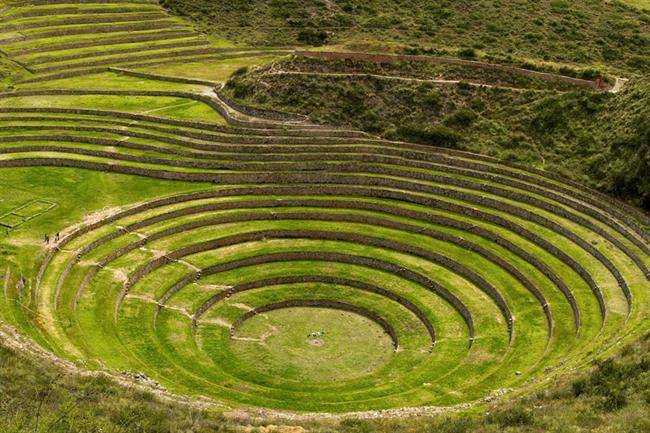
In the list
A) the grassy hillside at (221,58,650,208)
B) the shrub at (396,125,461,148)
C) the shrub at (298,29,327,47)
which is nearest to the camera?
the grassy hillside at (221,58,650,208)

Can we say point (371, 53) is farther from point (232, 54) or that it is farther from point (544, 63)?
point (232, 54)

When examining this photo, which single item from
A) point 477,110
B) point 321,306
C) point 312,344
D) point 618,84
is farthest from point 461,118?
point 312,344

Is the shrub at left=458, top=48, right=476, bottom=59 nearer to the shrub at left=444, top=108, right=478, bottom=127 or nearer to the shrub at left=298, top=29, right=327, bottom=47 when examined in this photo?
the shrub at left=444, top=108, right=478, bottom=127

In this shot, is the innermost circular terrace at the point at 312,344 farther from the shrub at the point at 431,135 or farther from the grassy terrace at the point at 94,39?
the grassy terrace at the point at 94,39

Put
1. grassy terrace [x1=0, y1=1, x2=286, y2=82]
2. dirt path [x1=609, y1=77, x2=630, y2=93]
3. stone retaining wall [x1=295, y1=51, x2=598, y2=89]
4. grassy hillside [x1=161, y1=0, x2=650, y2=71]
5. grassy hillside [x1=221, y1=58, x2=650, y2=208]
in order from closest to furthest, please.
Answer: grassy hillside [x1=221, y1=58, x2=650, y2=208], dirt path [x1=609, y1=77, x2=630, y2=93], stone retaining wall [x1=295, y1=51, x2=598, y2=89], grassy hillside [x1=161, y1=0, x2=650, y2=71], grassy terrace [x1=0, y1=1, x2=286, y2=82]

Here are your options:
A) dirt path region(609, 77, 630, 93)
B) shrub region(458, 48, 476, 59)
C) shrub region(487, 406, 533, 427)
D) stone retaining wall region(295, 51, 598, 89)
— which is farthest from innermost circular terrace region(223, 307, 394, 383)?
shrub region(458, 48, 476, 59)

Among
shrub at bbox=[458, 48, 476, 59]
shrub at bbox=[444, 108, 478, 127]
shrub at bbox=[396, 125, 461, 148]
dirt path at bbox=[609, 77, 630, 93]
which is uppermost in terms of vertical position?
dirt path at bbox=[609, 77, 630, 93]

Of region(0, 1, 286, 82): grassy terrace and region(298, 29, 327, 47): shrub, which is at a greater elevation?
region(298, 29, 327, 47): shrub

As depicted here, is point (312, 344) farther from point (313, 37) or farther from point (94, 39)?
point (94, 39)
